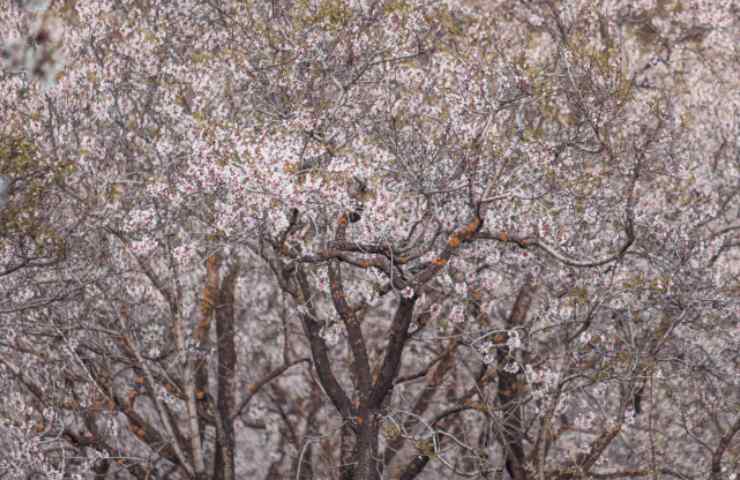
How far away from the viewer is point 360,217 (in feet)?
32.1

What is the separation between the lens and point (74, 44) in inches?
475

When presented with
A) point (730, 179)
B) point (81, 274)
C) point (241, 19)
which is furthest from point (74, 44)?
point (730, 179)

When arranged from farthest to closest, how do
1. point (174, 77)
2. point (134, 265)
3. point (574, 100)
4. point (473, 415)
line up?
point (473, 415) < point (134, 265) < point (174, 77) < point (574, 100)

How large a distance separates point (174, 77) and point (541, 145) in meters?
4.89

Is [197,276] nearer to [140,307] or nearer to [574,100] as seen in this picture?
[140,307]

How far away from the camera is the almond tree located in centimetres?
967

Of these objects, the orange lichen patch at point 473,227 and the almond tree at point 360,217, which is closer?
the orange lichen patch at point 473,227

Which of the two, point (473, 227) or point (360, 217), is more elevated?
point (360, 217)

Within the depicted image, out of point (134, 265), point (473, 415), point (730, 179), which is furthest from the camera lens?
point (473, 415)

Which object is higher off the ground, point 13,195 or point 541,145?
point 541,145

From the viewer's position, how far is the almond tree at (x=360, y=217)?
9.67m

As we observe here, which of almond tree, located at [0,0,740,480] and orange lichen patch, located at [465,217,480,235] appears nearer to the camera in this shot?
orange lichen patch, located at [465,217,480,235]

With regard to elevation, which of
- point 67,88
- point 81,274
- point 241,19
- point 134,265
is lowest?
point 81,274

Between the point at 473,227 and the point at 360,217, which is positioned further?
the point at 360,217
